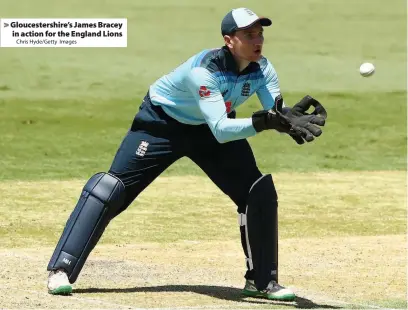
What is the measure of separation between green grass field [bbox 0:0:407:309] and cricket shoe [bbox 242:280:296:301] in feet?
0.58

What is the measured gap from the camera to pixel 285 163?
17656 mm

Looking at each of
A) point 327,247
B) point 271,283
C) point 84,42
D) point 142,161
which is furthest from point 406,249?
point 84,42

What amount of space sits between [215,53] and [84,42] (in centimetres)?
1823

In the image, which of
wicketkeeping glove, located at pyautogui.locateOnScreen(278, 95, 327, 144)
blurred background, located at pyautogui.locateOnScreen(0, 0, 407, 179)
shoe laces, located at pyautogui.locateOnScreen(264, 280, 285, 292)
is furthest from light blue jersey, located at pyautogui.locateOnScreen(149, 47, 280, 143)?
blurred background, located at pyautogui.locateOnScreen(0, 0, 407, 179)

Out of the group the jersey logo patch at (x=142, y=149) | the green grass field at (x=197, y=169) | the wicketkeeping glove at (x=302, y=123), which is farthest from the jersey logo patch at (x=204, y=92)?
the green grass field at (x=197, y=169)

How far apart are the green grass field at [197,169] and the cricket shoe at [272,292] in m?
0.18

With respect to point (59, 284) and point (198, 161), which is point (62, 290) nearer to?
point (59, 284)

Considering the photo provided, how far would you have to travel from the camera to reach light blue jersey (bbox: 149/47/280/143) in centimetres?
791

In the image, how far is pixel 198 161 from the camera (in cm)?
858

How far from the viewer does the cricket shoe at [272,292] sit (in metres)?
8.33

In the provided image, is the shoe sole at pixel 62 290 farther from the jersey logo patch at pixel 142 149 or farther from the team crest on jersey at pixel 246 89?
the team crest on jersey at pixel 246 89

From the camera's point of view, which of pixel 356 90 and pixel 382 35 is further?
pixel 382 35

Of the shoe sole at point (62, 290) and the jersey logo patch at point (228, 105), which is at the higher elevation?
the jersey logo patch at point (228, 105)

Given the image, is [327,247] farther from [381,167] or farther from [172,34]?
[172,34]
